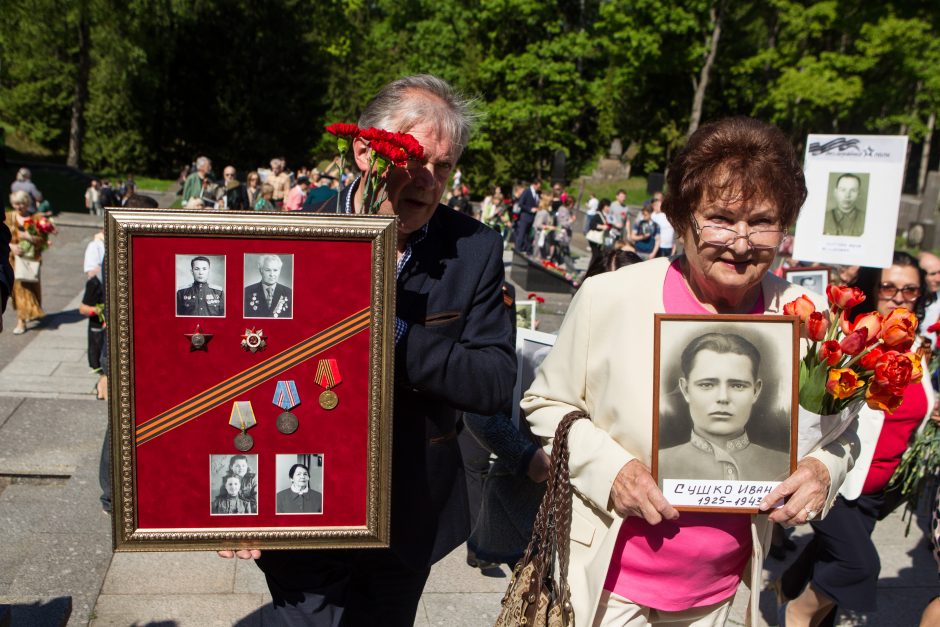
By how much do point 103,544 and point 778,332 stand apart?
13.2ft

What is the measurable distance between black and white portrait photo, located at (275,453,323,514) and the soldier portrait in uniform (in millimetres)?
842

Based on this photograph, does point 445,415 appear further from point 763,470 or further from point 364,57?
point 364,57

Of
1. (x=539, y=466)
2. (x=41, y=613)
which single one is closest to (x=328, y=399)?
(x=539, y=466)

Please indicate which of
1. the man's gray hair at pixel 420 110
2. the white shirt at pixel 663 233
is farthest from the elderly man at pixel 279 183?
the man's gray hair at pixel 420 110

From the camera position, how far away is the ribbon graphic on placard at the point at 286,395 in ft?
6.80

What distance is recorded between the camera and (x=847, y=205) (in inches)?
247

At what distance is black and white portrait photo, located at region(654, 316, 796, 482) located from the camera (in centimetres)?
219

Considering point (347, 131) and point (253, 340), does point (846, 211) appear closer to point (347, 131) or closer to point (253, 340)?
point (347, 131)

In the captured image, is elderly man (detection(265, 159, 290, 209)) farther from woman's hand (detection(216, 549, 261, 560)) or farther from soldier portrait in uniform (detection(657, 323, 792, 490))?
soldier portrait in uniform (detection(657, 323, 792, 490))

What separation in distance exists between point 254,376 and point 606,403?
92cm

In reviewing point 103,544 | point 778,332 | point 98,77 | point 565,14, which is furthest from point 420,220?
point 565,14

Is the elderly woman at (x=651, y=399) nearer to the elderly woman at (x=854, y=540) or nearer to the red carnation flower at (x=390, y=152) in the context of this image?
the red carnation flower at (x=390, y=152)

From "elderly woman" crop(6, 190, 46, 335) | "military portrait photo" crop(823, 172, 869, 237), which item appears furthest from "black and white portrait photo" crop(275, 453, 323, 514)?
"elderly woman" crop(6, 190, 46, 335)

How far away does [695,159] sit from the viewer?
7.57 ft
